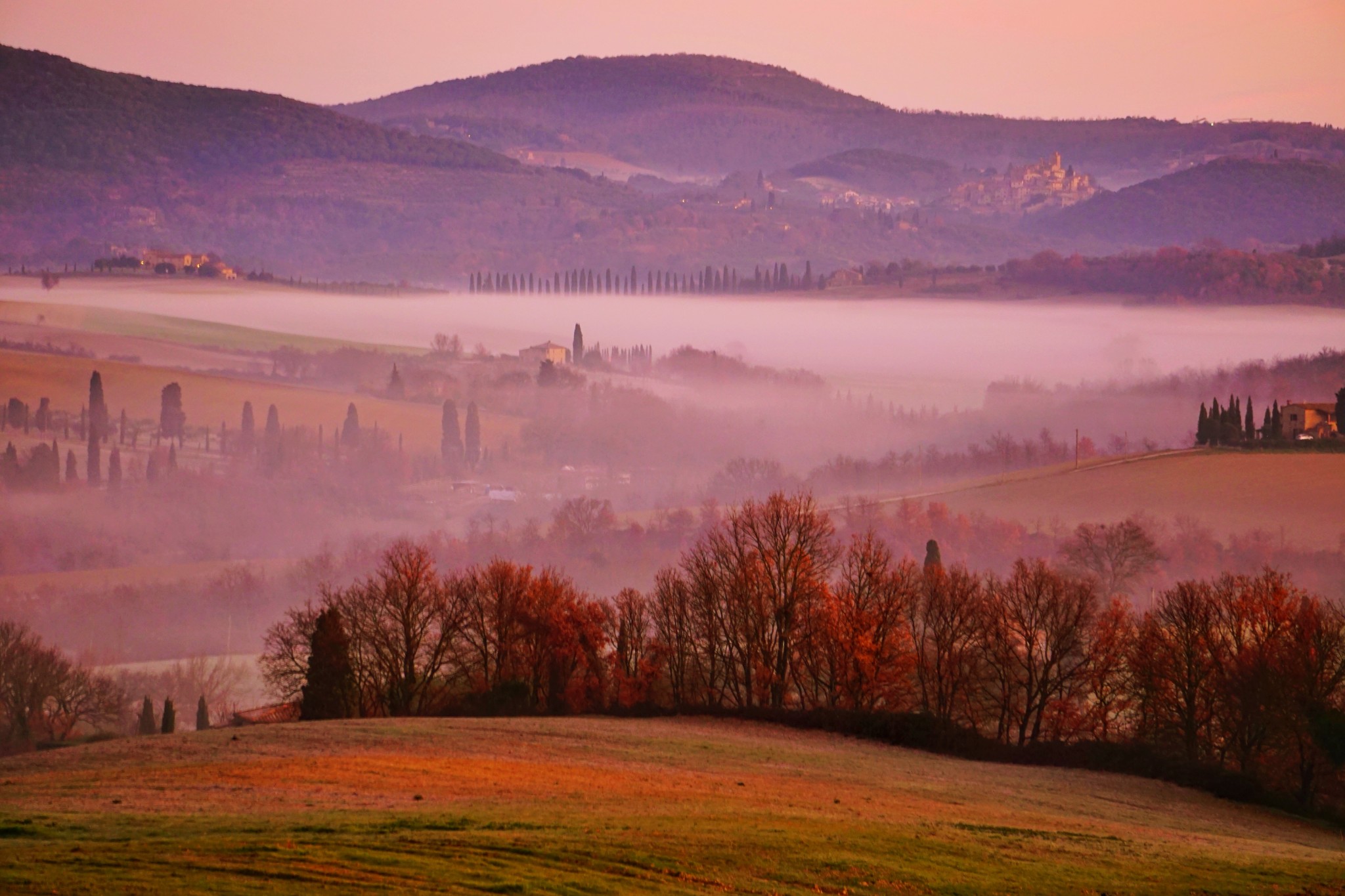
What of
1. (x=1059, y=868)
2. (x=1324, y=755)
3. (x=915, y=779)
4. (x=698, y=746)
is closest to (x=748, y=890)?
(x=1059, y=868)

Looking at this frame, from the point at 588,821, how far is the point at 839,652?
163ft

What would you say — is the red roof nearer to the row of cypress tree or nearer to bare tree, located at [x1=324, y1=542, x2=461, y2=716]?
bare tree, located at [x1=324, y1=542, x2=461, y2=716]

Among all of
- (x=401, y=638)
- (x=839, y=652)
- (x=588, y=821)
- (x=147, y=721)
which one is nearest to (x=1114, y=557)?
(x=839, y=652)

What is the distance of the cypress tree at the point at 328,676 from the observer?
79562mm

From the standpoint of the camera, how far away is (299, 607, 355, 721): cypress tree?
79.6 metres

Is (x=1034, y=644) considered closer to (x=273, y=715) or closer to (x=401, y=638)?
(x=401, y=638)

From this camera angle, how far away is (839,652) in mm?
89062

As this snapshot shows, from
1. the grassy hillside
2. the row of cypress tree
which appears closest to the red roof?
the row of cypress tree

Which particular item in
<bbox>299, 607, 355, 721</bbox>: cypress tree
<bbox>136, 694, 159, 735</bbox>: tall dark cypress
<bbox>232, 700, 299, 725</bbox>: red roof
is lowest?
<bbox>136, 694, 159, 735</bbox>: tall dark cypress

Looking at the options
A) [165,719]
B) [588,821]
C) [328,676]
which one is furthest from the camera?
[165,719]

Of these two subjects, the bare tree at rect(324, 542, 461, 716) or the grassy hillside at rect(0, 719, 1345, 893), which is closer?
the grassy hillside at rect(0, 719, 1345, 893)

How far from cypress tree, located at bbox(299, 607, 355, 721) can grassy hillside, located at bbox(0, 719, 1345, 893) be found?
1387cm

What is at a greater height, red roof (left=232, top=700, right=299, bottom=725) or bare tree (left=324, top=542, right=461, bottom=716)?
bare tree (left=324, top=542, right=461, bottom=716)

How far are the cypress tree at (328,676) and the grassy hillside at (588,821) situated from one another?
13.9 metres
